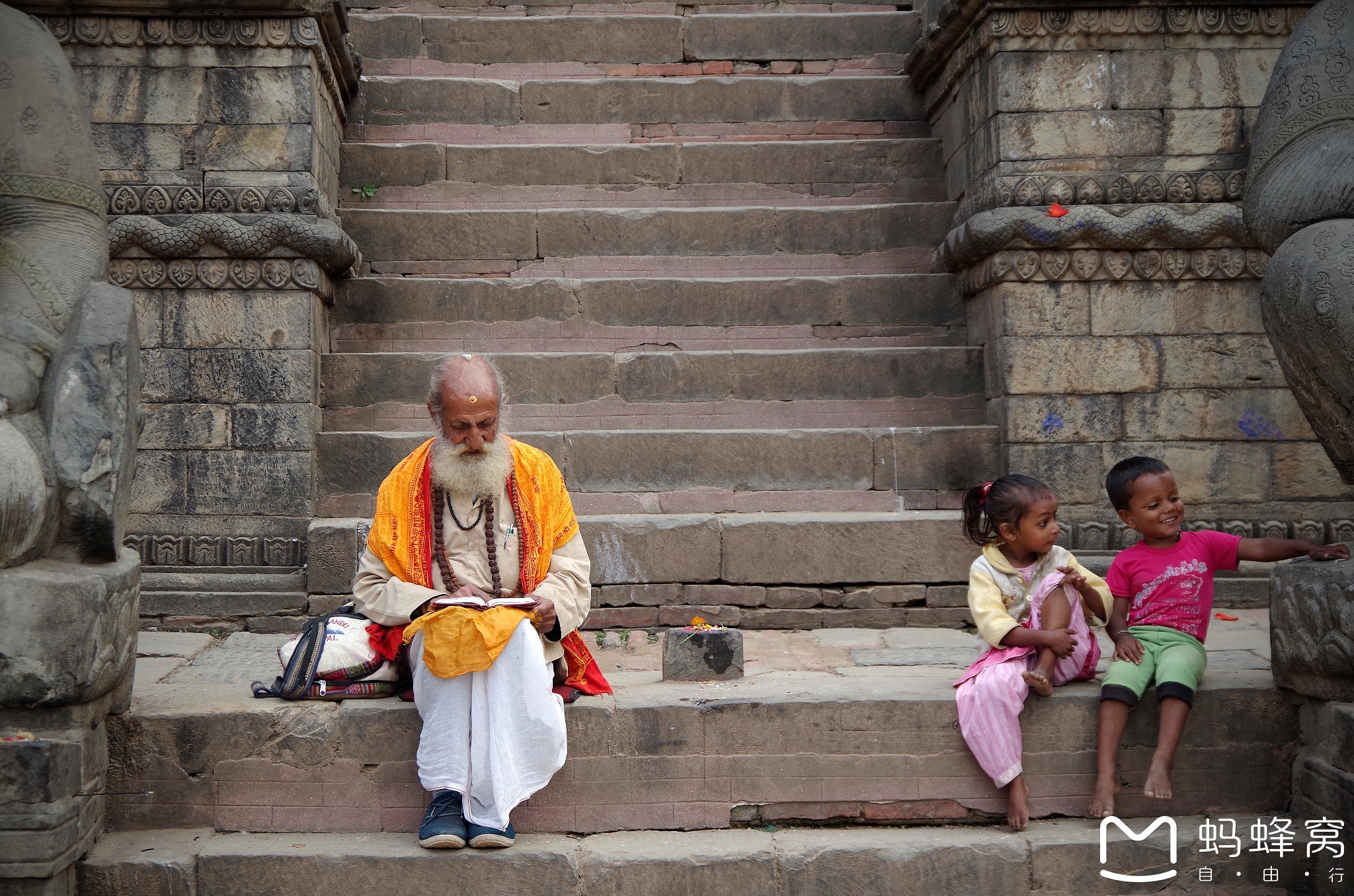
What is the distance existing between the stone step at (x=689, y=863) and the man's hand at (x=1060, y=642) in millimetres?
558

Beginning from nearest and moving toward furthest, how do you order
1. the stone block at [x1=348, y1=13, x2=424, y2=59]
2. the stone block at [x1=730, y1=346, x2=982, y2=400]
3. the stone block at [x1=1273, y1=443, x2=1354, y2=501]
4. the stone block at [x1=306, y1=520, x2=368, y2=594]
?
the stone block at [x1=306, y1=520, x2=368, y2=594], the stone block at [x1=1273, y1=443, x2=1354, y2=501], the stone block at [x1=730, y1=346, x2=982, y2=400], the stone block at [x1=348, y1=13, x2=424, y2=59]

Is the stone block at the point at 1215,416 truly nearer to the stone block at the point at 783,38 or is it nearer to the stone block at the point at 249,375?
the stone block at the point at 783,38

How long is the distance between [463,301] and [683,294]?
124 cm

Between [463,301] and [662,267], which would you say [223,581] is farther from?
[662,267]

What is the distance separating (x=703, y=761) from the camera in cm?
360

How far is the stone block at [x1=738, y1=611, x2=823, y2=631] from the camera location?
17.0 ft

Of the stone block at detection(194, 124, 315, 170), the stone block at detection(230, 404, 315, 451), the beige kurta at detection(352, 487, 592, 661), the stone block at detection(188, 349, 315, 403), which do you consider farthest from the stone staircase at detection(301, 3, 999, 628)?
the beige kurta at detection(352, 487, 592, 661)

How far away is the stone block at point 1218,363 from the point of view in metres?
5.51

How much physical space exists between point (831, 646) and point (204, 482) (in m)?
3.11

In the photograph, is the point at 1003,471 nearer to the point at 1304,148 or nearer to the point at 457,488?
the point at 1304,148

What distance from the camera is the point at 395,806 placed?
356 cm

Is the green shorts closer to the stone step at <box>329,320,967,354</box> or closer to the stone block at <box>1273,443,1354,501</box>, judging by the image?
the stone block at <box>1273,443,1354,501</box>

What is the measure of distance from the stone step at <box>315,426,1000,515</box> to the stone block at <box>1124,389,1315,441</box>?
0.72 m

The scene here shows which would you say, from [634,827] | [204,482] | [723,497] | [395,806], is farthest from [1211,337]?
[204,482]
